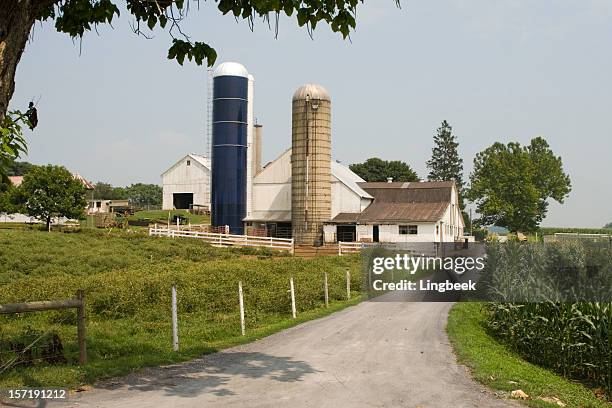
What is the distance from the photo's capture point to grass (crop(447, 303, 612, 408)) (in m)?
9.30

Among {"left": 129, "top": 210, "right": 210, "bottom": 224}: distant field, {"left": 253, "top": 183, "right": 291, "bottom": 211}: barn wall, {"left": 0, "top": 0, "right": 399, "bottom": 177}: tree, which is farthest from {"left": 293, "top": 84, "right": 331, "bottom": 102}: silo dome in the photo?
{"left": 0, "top": 0, "right": 399, "bottom": 177}: tree

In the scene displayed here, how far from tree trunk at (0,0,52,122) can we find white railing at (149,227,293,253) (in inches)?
1571

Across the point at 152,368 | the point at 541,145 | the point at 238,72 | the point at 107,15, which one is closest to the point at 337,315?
the point at 152,368

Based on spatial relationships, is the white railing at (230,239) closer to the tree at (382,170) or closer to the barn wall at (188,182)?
the barn wall at (188,182)

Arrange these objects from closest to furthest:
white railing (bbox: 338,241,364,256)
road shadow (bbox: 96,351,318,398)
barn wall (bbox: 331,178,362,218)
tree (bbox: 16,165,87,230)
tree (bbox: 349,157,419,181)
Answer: road shadow (bbox: 96,351,318,398)
white railing (bbox: 338,241,364,256)
tree (bbox: 16,165,87,230)
barn wall (bbox: 331,178,362,218)
tree (bbox: 349,157,419,181)

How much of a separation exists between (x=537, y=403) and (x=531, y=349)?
6.68m

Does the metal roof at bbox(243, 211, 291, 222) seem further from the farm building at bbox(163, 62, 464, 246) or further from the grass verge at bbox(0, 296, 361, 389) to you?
the grass verge at bbox(0, 296, 361, 389)

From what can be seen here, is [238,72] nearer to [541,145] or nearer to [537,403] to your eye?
[537,403]

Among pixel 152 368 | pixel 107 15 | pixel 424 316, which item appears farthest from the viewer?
pixel 424 316

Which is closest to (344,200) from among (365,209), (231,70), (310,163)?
(365,209)

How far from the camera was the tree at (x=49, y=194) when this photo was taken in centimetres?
4919

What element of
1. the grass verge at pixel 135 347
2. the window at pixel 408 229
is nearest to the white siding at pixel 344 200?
the window at pixel 408 229

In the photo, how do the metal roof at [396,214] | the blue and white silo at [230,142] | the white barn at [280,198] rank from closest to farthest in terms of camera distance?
the metal roof at [396,214] < the blue and white silo at [230,142] < the white barn at [280,198]

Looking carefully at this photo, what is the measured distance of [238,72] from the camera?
5200cm
